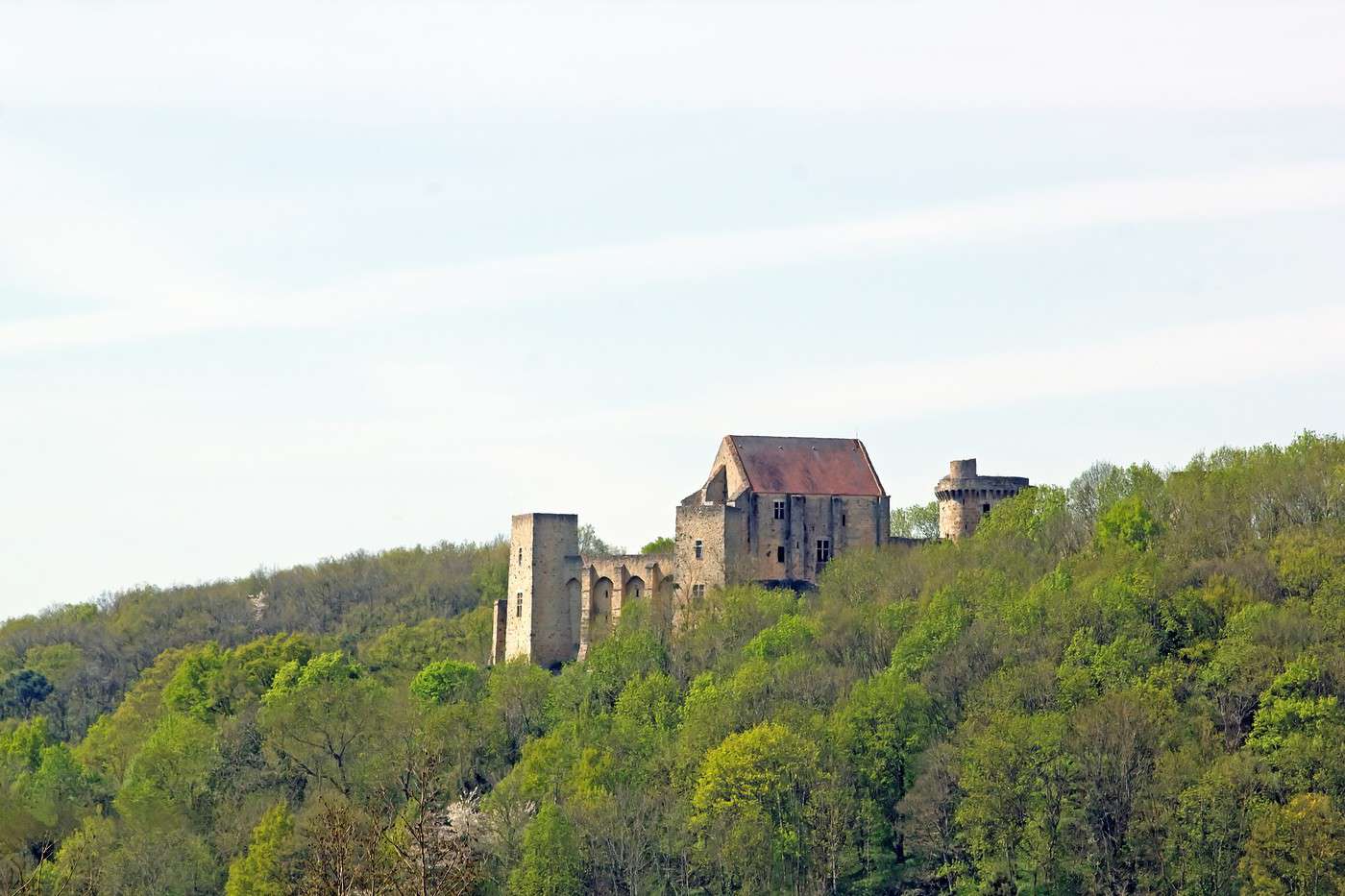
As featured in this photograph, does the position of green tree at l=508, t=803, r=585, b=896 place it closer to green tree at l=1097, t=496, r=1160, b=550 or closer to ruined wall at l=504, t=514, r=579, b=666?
ruined wall at l=504, t=514, r=579, b=666

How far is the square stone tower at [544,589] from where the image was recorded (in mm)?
107000

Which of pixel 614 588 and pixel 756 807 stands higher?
pixel 614 588

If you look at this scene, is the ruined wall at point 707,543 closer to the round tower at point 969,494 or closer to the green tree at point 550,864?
the round tower at point 969,494

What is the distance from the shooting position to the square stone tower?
351 ft

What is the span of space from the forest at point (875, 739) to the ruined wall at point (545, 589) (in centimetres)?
250

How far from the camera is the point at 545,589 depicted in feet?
353

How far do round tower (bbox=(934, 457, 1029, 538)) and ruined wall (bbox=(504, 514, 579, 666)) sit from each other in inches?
601

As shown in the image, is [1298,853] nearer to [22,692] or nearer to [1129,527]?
[1129,527]

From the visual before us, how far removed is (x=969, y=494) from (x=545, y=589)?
17.6m

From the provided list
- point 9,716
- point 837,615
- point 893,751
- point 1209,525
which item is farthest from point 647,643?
point 9,716

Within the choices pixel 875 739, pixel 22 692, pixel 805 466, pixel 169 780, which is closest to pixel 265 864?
pixel 169 780

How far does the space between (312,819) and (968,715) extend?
21.9m

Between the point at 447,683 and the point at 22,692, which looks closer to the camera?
the point at 447,683

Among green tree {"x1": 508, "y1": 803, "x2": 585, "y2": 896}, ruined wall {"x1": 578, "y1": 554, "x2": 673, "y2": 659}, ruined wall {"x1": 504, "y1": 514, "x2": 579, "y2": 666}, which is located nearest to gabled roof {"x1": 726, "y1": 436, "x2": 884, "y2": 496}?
ruined wall {"x1": 578, "y1": 554, "x2": 673, "y2": 659}
